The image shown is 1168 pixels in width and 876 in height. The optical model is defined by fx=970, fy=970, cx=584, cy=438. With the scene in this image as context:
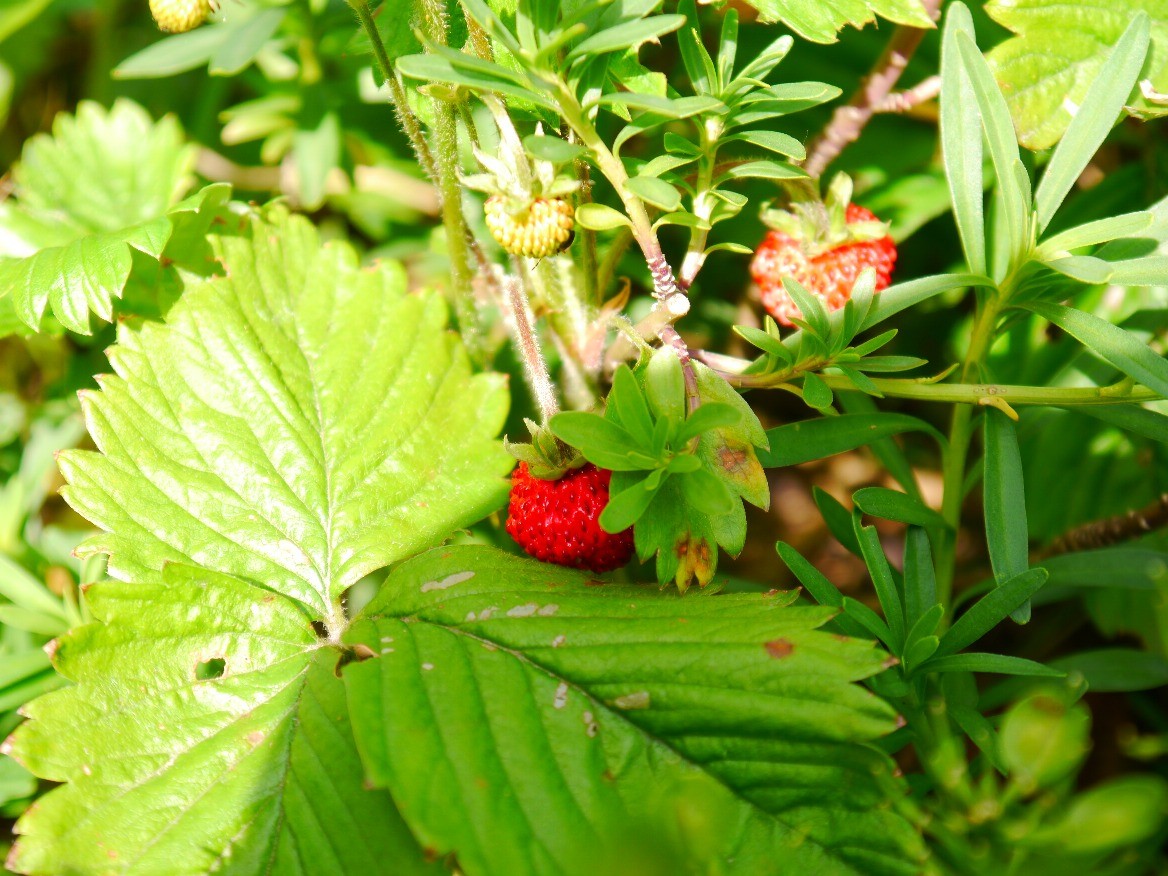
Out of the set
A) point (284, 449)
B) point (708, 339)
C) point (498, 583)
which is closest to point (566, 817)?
point (498, 583)

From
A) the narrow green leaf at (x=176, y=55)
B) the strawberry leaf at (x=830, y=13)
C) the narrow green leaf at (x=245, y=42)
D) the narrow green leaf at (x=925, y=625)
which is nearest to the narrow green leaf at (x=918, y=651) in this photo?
the narrow green leaf at (x=925, y=625)

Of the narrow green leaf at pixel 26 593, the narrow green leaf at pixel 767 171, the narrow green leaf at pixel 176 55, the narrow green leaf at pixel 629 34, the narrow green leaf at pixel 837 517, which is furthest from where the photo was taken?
the narrow green leaf at pixel 176 55

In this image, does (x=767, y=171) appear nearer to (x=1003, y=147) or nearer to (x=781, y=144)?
(x=781, y=144)

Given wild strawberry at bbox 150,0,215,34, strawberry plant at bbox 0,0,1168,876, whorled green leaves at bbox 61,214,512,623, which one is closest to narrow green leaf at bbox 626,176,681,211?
strawberry plant at bbox 0,0,1168,876

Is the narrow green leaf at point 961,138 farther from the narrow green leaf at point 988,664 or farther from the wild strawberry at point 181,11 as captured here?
the wild strawberry at point 181,11

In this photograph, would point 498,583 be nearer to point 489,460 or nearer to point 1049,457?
point 489,460
